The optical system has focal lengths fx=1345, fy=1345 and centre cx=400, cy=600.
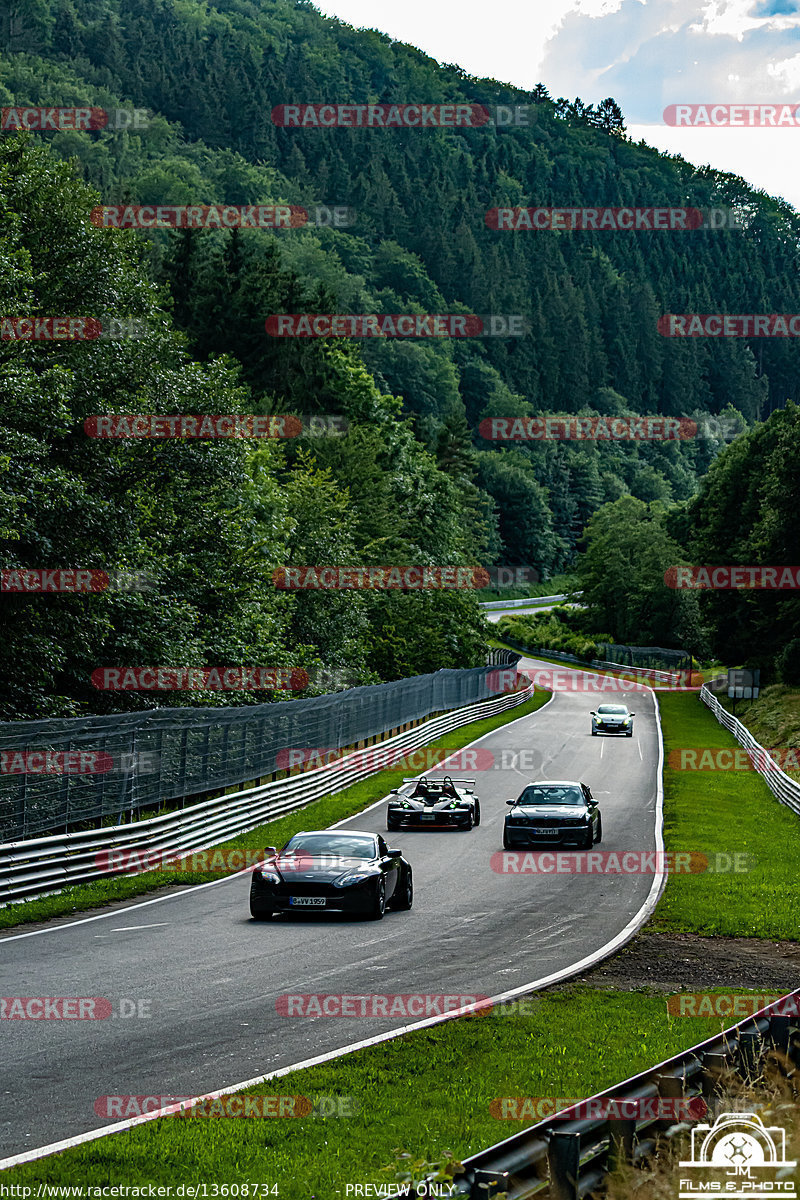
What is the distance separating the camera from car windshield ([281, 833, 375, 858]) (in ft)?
58.6

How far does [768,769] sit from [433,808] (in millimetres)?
16185

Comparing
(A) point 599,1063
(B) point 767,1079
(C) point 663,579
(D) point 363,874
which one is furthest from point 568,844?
(C) point 663,579

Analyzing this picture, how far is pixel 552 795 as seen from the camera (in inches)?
1041

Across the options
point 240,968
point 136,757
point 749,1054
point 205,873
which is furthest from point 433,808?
point 749,1054

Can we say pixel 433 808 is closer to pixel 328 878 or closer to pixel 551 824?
pixel 551 824

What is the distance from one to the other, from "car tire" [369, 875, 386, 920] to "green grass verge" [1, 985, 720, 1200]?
5001mm

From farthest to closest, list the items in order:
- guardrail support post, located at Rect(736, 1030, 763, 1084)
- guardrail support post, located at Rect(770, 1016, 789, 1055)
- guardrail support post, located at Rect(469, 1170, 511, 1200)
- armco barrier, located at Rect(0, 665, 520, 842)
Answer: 1. armco barrier, located at Rect(0, 665, 520, 842)
2. guardrail support post, located at Rect(770, 1016, 789, 1055)
3. guardrail support post, located at Rect(736, 1030, 763, 1084)
4. guardrail support post, located at Rect(469, 1170, 511, 1200)

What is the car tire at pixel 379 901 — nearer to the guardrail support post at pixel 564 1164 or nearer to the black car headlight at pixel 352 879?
the black car headlight at pixel 352 879

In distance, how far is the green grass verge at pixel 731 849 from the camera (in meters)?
17.9

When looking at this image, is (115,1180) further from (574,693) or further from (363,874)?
(574,693)

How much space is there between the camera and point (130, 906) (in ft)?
60.7

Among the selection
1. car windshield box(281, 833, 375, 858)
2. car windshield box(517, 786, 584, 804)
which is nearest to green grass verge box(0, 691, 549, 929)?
car windshield box(281, 833, 375, 858)

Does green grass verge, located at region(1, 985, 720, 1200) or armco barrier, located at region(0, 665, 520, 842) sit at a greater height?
armco barrier, located at region(0, 665, 520, 842)

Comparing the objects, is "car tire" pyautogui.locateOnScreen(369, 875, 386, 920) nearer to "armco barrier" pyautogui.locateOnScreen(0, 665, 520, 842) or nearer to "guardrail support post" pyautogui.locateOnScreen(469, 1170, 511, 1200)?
"armco barrier" pyautogui.locateOnScreen(0, 665, 520, 842)
